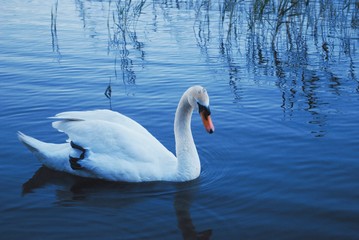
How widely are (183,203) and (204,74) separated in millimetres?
5626

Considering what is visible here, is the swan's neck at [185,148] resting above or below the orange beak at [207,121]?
below

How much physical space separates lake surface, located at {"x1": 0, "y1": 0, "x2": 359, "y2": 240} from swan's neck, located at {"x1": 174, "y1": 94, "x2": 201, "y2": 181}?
124 millimetres

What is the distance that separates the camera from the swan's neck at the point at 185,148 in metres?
6.20

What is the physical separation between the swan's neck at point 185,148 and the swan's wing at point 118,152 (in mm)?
140

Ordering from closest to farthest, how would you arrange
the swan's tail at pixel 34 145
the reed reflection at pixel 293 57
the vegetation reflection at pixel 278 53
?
the swan's tail at pixel 34 145
the reed reflection at pixel 293 57
the vegetation reflection at pixel 278 53

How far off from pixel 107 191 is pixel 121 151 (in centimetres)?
46

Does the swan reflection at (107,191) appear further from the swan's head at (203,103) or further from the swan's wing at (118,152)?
the swan's head at (203,103)

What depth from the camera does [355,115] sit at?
831 centimetres

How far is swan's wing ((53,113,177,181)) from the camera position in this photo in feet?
20.1

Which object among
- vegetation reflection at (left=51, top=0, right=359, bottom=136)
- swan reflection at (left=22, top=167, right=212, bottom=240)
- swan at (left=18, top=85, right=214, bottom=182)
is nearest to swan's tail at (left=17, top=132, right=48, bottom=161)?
swan at (left=18, top=85, right=214, bottom=182)

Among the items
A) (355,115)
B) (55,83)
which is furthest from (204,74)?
(355,115)

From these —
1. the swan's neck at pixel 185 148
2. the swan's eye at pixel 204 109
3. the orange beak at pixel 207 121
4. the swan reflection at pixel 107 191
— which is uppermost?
the swan's eye at pixel 204 109

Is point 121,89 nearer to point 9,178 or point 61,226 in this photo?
point 9,178

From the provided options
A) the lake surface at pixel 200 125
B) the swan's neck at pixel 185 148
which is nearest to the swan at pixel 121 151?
the swan's neck at pixel 185 148
